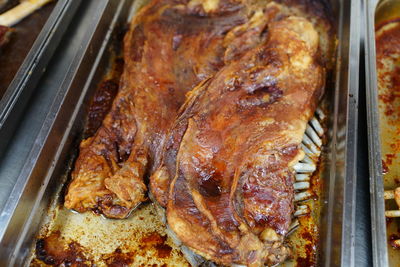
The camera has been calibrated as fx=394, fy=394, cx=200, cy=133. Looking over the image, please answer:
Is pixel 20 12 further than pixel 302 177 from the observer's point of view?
Yes

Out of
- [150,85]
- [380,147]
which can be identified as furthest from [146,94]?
[380,147]

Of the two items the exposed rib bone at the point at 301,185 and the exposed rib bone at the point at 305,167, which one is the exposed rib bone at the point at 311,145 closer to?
the exposed rib bone at the point at 305,167

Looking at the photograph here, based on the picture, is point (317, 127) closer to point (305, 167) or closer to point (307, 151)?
point (307, 151)

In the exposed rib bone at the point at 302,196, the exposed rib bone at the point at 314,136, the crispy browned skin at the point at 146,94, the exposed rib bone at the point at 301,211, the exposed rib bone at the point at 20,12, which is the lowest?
the exposed rib bone at the point at 301,211

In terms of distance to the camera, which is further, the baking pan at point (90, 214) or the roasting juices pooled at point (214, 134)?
the baking pan at point (90, 214)

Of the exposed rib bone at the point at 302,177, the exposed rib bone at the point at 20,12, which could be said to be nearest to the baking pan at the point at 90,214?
the exposed rib bone at the point at 302,177

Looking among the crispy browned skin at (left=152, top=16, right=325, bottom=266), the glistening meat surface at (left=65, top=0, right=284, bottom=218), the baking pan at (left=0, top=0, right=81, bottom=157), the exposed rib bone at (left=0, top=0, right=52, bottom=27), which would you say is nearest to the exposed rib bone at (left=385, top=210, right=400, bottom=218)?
the crispy browned skin at (left=152, top=16, right=325, bottom=266)

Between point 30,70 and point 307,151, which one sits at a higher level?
point 30,70

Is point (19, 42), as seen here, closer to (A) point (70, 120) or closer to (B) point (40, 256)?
(A) point (70, 120)
